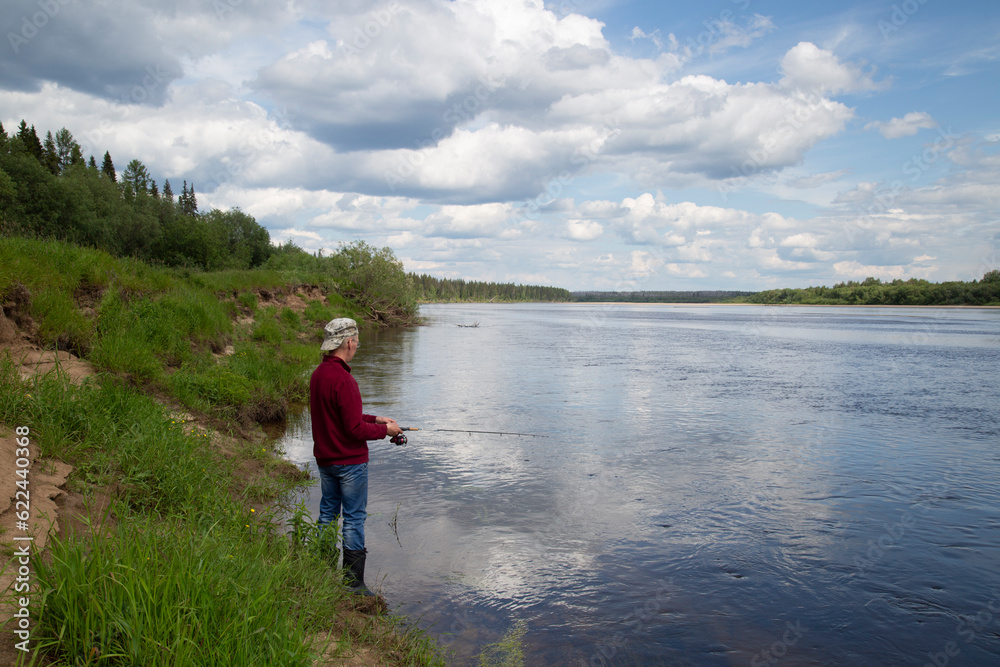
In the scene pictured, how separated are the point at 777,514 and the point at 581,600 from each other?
4179mm

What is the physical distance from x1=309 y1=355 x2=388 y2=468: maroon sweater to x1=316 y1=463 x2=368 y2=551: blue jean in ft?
0.34

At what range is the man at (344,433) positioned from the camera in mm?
5480

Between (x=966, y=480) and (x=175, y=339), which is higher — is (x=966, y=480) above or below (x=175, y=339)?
below

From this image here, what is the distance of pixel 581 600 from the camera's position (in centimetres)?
605

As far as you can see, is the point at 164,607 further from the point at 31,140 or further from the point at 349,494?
the point at 31,140

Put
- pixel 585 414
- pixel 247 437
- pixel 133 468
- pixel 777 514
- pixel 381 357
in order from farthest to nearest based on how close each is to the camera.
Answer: pixel 381 357
pixel 585 414
pixel 247 437
pixel 777 514
pixel 133 468

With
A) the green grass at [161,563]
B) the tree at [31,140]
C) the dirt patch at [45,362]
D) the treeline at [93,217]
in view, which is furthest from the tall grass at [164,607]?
the tree at [31,140]

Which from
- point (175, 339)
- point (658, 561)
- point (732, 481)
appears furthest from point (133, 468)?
point (732, 481)

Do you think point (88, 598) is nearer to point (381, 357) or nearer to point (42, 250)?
point (42, 250)

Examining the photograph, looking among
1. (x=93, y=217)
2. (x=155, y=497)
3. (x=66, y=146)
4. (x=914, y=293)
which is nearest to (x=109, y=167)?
(x=66, y=146)

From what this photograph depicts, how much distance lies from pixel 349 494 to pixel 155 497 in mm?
2110

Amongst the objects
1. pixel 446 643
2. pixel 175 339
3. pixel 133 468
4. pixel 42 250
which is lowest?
pixel 446 643

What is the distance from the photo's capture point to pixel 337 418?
5582mm

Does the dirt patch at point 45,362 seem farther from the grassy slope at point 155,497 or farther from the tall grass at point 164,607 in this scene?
the tall grass at point 164,607
